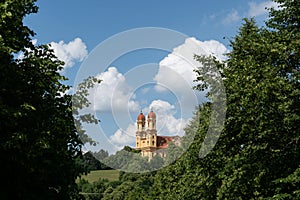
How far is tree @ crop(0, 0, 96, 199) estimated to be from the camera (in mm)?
14625

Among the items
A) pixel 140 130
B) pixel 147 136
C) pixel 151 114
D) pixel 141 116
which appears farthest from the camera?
pixel 147 136

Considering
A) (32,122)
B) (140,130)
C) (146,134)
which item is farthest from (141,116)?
(32,122)

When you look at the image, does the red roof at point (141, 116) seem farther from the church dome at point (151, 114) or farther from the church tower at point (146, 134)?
the church dome at point (151, 114)

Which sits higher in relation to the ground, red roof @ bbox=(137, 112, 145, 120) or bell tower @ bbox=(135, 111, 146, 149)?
red roof @ bbox=(137, 112, 145, 120)

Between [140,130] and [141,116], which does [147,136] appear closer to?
[140,130]

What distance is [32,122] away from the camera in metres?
15.8

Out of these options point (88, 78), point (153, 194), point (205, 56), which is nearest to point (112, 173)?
point (153, 194)

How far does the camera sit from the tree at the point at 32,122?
14.6m

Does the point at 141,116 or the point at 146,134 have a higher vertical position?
the point at 141,116

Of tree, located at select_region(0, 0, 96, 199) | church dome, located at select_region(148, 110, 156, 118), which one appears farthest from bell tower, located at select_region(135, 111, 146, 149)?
tree, located at select_region(0, 0, 96, 199)

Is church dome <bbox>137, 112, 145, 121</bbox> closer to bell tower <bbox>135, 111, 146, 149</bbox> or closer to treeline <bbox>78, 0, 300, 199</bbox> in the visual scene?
bell tower <bbox>135, 111, 146, 149</bbox>

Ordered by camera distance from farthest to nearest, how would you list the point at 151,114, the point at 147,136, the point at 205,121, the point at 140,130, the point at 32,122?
the point at 205,121 < the point at 147,136 < the point at 151,114 < the point at 140,130 < the point at 32,122

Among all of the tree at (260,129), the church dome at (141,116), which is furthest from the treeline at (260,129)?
the church dome at (141,116)

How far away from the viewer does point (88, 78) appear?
60.5 feet
